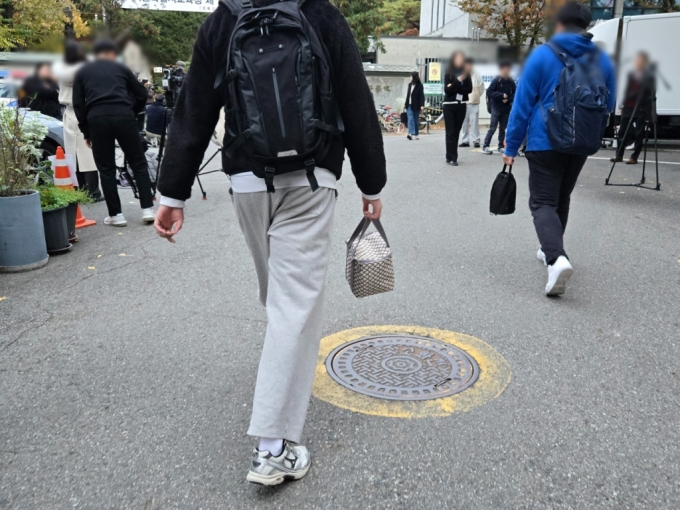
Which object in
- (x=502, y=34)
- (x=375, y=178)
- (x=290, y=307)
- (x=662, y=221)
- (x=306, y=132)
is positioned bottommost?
(x=662, y=221)

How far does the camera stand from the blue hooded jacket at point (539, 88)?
14.2 ft

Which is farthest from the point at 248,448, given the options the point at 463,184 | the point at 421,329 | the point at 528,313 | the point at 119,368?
the point at 463,184

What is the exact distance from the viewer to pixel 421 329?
3.96m

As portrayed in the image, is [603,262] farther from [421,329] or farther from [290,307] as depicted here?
[290,307]

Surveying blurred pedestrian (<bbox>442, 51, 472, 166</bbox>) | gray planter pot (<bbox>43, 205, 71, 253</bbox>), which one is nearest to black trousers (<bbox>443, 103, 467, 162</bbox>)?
blurred pedestrian (<bbox>442, 51, 472, 166</bbox>)

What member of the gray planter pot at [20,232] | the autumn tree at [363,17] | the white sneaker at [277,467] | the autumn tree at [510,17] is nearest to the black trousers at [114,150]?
the gray planter pot at [20,232]

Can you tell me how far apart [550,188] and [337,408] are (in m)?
2.55

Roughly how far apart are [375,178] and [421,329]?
1669 millimetres

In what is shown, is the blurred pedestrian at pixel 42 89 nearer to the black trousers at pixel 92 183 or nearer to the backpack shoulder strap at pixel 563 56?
the black trousers at pixel 92 183

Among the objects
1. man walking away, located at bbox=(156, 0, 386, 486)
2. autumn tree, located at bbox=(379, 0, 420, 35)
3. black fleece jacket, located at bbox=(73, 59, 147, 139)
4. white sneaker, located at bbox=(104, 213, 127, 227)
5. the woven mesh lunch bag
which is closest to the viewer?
man walking away, located at bbox=(156, 0, 386, 486)

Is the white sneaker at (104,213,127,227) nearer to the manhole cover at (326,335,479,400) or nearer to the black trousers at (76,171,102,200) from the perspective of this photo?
the black trousers at (76,171,102,200)

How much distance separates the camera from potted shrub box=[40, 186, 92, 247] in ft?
18.5

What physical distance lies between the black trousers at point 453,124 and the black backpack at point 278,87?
9.61 metres

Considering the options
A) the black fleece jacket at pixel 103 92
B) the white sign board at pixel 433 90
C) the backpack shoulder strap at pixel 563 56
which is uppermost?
the backpack shoulder strap at pixel 563 56
